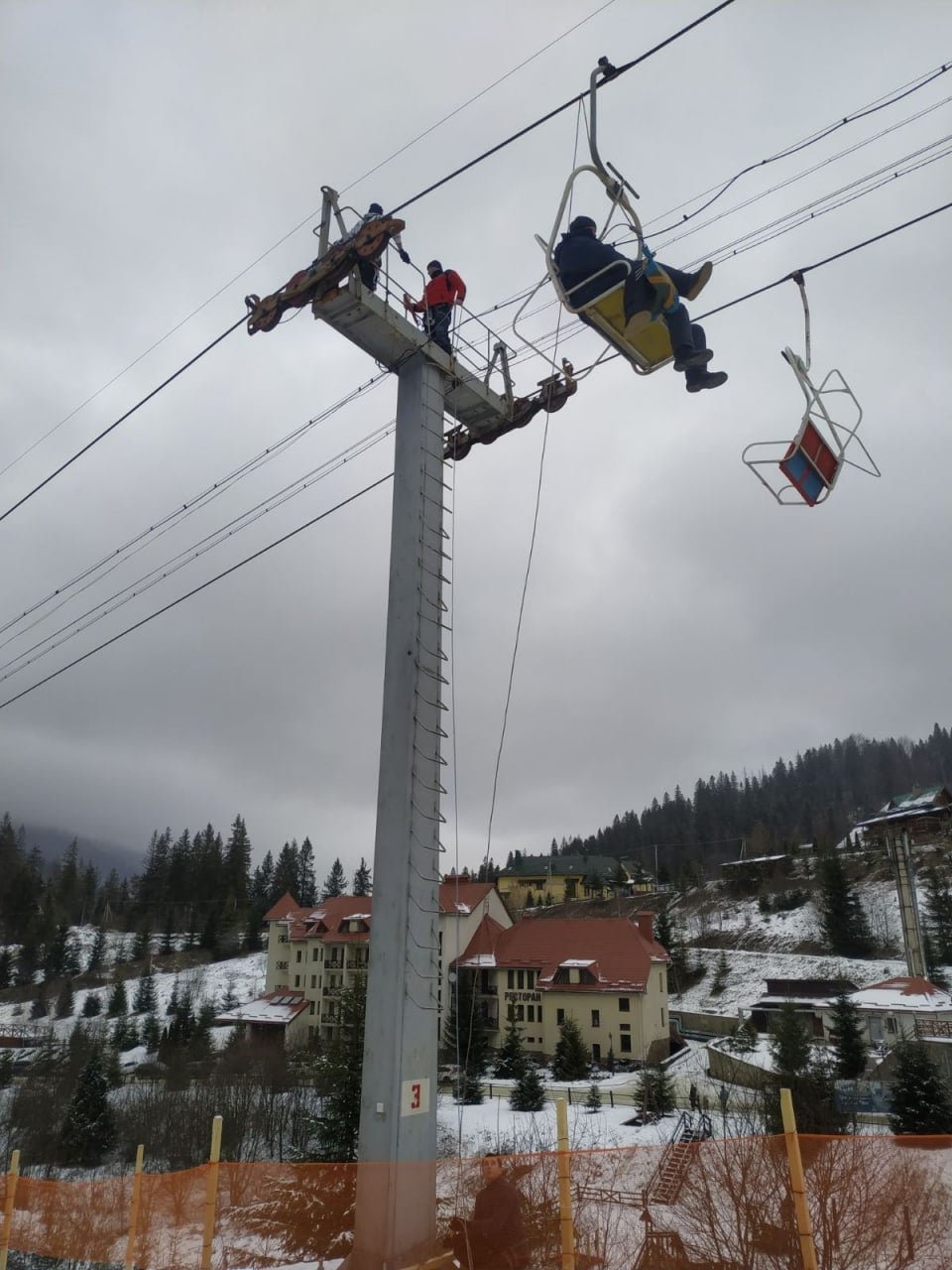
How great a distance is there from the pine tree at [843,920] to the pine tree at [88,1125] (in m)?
49.1

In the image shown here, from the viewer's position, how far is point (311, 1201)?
7.39 meters

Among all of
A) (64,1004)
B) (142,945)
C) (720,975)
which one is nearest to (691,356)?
(720,975)

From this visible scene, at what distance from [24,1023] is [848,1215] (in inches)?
2985

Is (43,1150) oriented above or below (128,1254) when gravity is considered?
below

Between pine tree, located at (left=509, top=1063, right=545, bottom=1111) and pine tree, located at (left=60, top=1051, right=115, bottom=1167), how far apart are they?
14.5m

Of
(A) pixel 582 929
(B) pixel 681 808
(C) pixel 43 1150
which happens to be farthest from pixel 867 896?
(B) pixel 681 808

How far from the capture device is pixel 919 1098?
18969 mm

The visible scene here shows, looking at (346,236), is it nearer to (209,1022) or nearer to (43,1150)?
(43,1150)

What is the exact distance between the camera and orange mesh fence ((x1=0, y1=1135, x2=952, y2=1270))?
5223 mm

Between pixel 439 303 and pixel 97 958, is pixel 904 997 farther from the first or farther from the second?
pixel 97 958

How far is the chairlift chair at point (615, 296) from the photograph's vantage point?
643 centimetres

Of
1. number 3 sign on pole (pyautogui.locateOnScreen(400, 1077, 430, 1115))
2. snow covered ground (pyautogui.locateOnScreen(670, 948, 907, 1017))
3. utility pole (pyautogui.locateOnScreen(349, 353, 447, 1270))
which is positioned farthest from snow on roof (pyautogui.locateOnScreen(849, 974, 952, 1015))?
utility pole (pyautogui.locateOnScreen(349, 353, 447, 1270))

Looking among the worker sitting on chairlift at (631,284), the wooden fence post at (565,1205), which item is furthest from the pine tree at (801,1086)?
the worker sitting on chairlift at (631,284)

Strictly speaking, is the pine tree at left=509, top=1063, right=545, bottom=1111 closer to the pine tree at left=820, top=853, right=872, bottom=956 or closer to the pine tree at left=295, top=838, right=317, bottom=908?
the pine tree at left=820, top=853, right=872, bottom=956
